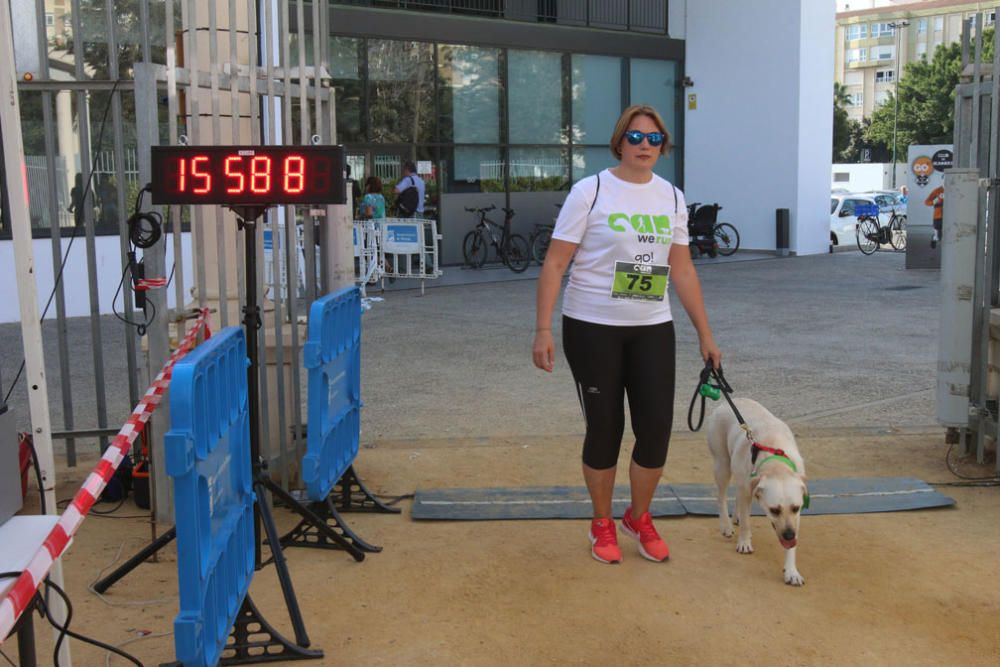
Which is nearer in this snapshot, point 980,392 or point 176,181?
point 176,181

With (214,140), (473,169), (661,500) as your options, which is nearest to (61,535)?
(214,140)

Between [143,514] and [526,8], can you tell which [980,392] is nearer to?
[143,514]

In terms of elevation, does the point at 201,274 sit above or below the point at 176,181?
below

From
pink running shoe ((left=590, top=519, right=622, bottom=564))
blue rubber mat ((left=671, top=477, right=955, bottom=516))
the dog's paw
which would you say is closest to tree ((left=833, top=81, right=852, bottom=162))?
blue rubber mat ((left=671, top=477, right=955, bottom=516))

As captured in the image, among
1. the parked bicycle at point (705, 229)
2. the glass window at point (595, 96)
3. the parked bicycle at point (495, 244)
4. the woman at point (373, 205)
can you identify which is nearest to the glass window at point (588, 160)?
the glass window at point (595, 96)

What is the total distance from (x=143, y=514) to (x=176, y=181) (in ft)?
7.11

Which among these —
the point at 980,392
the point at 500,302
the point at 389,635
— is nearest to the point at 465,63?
the point at 500,302

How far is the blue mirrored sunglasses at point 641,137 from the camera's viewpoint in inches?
179

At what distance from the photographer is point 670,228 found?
466cm

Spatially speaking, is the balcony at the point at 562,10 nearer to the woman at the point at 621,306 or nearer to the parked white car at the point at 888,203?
the parked white car at the point at 888,203

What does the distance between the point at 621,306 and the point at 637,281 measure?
13cm

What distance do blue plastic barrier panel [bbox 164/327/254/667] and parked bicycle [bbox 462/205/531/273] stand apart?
1592cm

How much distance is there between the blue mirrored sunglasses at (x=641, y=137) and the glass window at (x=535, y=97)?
1746cm

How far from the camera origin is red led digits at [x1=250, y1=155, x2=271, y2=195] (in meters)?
4.07
